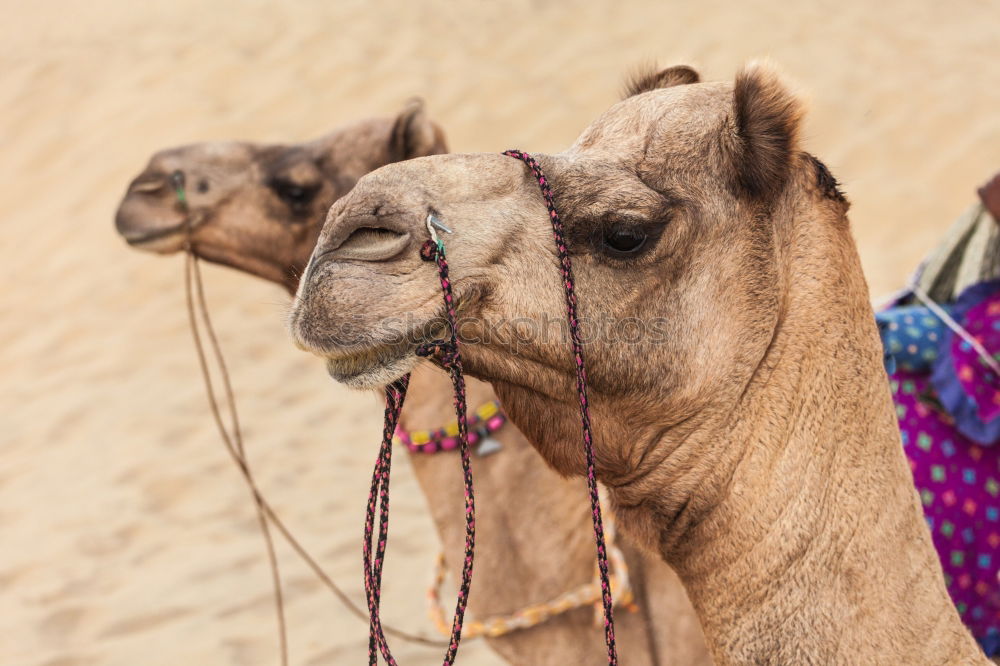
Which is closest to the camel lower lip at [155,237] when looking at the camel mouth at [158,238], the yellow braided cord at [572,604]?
the camel mouth at [158,238]

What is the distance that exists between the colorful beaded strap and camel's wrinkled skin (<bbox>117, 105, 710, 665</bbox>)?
0.04 metres

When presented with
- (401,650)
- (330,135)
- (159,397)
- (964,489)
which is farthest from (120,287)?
(964,489)

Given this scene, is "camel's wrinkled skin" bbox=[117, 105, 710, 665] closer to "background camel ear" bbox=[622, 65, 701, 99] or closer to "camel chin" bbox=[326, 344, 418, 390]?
"background camel ear" bbox=[622, 65, 701, 99]

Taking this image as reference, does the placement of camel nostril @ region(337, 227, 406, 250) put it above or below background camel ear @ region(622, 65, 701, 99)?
below

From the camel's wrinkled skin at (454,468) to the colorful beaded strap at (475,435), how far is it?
0.12 ft

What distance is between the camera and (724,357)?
1.55 metres

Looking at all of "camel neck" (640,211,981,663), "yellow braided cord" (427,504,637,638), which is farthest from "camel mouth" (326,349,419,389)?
"yellow braided cord" (427,504,637,638)

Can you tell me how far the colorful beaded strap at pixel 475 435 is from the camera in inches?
102

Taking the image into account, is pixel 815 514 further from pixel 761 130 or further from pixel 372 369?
pixel 372 369

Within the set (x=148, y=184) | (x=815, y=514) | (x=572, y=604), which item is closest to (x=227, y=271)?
(x=148, y=184)

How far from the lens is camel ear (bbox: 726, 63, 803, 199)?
1531 millimetres

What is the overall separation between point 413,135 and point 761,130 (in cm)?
163

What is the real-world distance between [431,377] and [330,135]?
91 cm

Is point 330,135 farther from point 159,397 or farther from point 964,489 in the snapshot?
point 159,397
